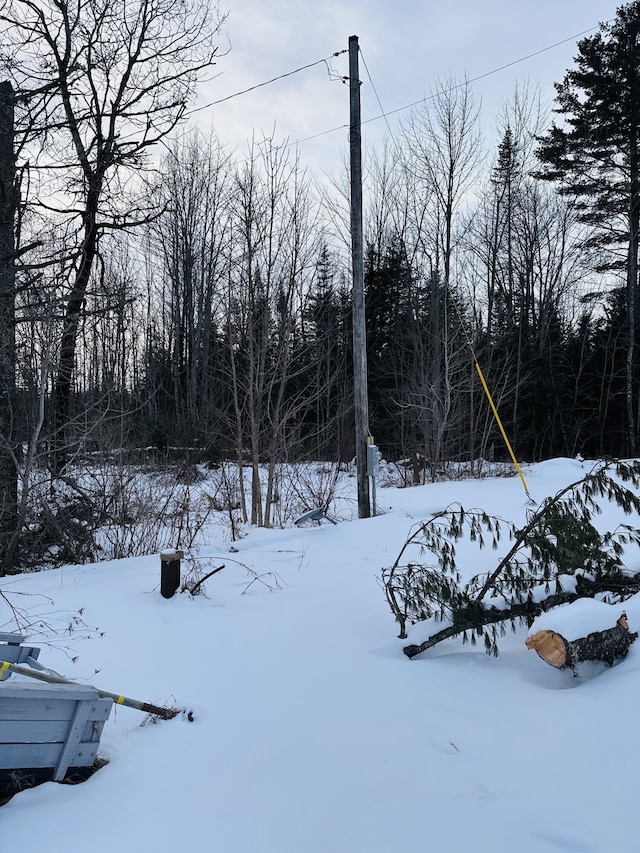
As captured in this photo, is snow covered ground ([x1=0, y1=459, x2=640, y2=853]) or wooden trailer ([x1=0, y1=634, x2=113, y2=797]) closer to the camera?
snow covered ground ([x1=0, y1=459, x2=640, y2=853])

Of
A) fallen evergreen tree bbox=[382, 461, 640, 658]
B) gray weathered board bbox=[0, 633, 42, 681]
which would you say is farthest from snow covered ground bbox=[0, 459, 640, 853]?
gray weathered board bbox=[0, 633, 42, 681]

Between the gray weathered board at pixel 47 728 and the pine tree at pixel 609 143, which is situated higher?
the pine tree at pixel 609 143

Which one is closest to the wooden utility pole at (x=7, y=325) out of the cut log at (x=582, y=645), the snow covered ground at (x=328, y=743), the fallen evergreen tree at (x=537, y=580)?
the snow covered ground at (x=328, y=743)

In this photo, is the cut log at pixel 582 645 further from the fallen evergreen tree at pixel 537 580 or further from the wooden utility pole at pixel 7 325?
the wooden utility pole at pixel 7 325

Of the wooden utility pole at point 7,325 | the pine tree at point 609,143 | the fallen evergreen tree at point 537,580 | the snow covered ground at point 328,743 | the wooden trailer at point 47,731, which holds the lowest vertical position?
the snow covered ground at point 328,743

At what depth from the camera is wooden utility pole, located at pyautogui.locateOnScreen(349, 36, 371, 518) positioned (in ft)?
25.2

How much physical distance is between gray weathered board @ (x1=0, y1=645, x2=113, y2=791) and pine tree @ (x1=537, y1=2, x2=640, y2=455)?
57.8 ft

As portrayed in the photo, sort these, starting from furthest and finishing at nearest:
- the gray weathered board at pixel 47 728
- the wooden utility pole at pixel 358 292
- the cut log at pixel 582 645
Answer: the wooden utility pole at pixel 358 292
the cut log at pixel 582 645
the gray weathered board at pixel 47 728

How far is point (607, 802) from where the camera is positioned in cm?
195

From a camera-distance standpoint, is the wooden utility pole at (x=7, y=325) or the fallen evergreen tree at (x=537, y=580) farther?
the wooden utility pole at (x=7, y=325)

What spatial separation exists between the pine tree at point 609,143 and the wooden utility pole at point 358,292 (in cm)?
1239

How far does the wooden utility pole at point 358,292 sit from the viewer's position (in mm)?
7668

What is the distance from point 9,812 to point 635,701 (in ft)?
8.73

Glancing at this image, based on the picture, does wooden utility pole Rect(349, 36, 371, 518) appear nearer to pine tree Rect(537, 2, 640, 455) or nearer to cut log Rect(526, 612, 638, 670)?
cut log Rect(526, 612, 638, 670)
